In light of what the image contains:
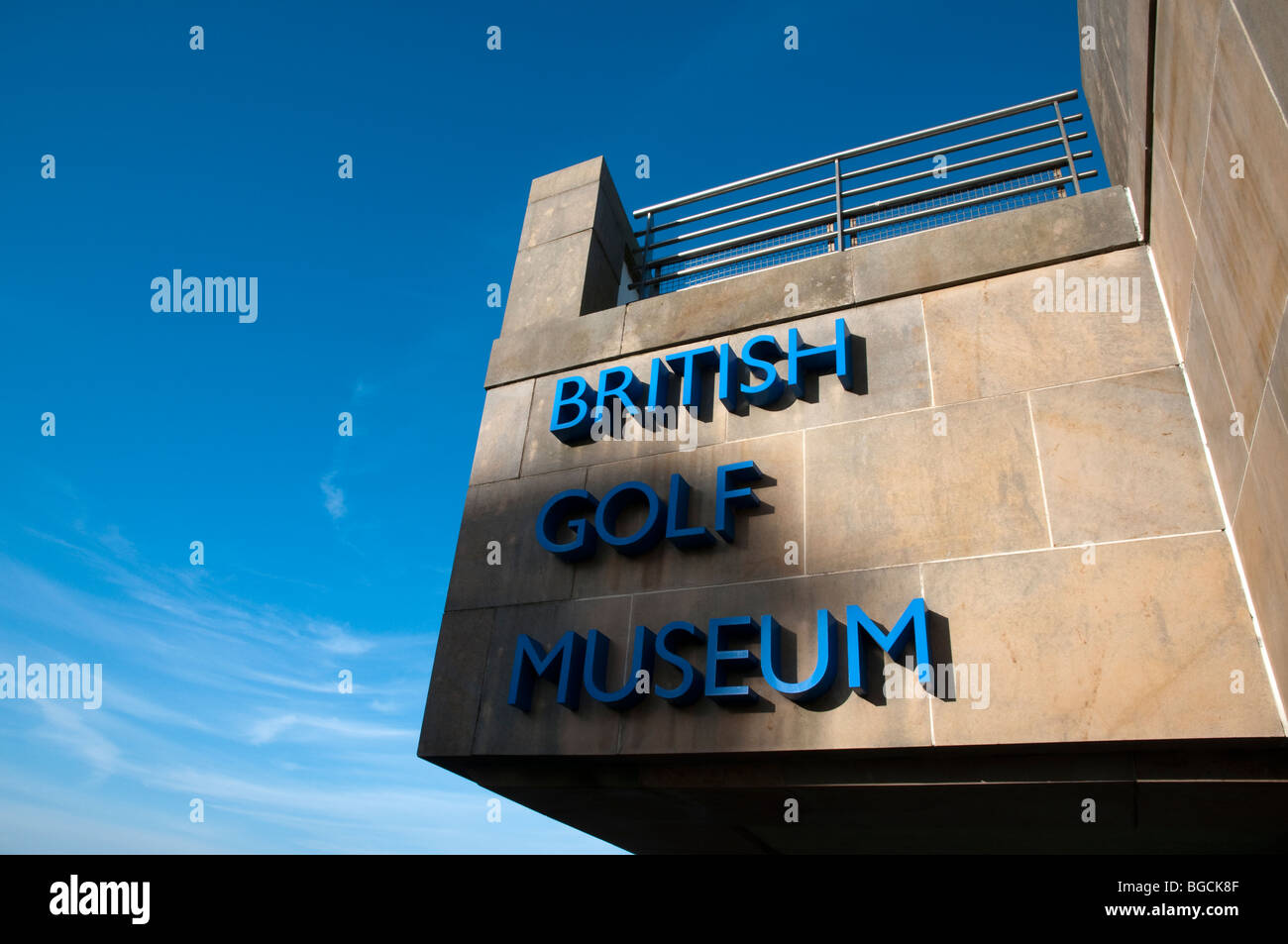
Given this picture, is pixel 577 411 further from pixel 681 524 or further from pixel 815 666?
pixel 815 666

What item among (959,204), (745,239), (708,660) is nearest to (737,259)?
(745,239)

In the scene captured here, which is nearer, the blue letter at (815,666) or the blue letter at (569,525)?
the blue letter at (815,666)

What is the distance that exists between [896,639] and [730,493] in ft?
7.36

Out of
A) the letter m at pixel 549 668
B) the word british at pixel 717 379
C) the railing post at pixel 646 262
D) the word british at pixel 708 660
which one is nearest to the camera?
the word british at pixel 708 660

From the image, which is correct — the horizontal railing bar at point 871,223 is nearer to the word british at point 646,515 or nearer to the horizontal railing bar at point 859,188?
the horizontal railing bar at point 859,188

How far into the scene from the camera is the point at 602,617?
326 inches

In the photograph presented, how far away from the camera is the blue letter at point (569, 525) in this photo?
866cm

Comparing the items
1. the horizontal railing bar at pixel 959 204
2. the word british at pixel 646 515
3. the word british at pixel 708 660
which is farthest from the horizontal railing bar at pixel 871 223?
the word british at pixel 708 660

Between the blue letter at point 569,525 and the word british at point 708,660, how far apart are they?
904 millimetres

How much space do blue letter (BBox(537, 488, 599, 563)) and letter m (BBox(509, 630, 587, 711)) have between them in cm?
93
